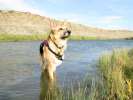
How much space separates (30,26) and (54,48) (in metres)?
62.6

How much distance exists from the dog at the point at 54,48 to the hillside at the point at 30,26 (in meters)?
53.2

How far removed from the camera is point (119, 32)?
3706 inches

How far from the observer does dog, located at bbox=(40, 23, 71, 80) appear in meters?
10.8

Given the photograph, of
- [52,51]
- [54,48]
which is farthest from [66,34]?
[52,51]

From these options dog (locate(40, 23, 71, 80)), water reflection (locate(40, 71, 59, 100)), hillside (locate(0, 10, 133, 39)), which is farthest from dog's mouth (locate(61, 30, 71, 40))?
hillside (locate(0, 10, 133, 39))

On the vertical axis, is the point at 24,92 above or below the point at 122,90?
below

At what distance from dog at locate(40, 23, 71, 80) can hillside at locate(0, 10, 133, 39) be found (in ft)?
174

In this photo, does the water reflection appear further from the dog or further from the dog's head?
the dog's head

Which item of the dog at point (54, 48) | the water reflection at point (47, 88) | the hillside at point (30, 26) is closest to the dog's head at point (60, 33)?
the dog at point (54, 48)

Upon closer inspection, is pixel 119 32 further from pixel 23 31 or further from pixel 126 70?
pixel 126 70

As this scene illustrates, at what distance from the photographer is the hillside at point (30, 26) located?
68.1m

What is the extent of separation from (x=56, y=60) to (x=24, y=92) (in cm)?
157

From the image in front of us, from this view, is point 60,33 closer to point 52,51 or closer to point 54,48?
point 54,48

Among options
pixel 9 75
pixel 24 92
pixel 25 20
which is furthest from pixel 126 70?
pixel 25 20
